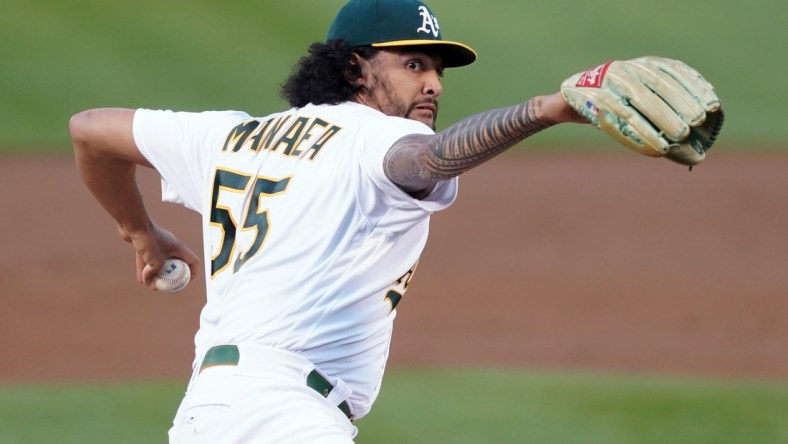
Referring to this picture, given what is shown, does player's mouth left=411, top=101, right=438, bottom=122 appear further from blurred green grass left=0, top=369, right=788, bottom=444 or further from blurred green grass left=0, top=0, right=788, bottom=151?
blurred green grass left=0, top=0, right=788, bottom=151

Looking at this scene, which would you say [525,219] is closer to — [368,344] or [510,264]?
[510,264]

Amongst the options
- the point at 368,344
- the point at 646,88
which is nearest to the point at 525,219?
the point at 368,344

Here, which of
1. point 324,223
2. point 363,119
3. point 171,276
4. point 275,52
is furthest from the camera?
point 275,52

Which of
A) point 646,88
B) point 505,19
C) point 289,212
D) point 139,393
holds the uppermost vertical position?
point 505,19

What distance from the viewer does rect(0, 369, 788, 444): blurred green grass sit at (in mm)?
5973

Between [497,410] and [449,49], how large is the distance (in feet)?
10.7

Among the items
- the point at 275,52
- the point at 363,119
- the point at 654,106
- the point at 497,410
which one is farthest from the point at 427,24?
the point at 275,52

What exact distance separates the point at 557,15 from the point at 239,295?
381 inches

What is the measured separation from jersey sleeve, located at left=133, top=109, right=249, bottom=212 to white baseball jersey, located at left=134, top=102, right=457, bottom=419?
0.57 ft

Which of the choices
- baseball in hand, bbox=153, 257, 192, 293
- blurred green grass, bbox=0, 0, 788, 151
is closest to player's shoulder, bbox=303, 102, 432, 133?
baseball in hand, bbox=153, 257, 192, 293

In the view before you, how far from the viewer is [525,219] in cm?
949

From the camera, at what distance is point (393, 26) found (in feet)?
11.1

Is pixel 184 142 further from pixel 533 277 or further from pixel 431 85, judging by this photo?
pixel 533 277

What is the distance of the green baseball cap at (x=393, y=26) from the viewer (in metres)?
3.37
